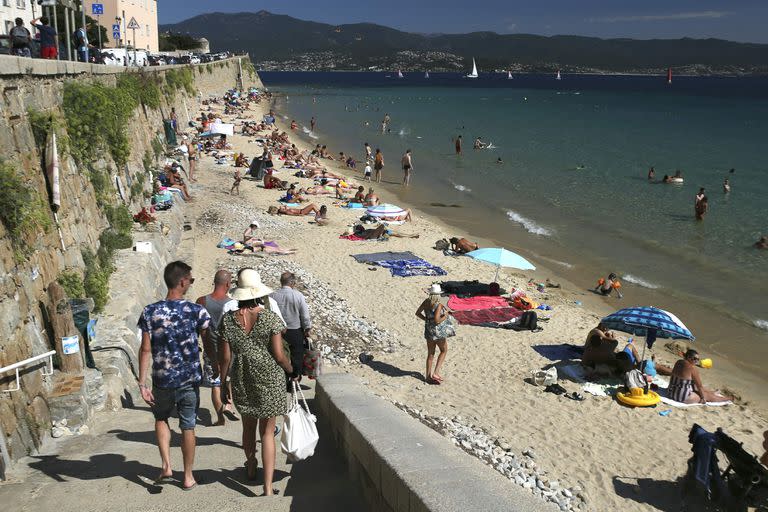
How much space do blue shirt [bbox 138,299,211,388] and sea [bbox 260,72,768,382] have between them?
10.5 metres

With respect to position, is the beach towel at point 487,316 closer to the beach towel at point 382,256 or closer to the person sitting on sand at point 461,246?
the beach towel at point 382,256

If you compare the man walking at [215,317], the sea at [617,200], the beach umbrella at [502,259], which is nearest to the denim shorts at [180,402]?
the man walking at [215,317]

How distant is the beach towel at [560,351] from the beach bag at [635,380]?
1.34 m

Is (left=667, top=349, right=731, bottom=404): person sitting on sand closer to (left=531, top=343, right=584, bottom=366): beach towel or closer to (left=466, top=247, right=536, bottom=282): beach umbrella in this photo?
(left=531, top=343, right=584, bottom=366): beach towel

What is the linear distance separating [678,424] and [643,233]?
45.6 feet

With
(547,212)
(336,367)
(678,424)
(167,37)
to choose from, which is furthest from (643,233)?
(167,37)

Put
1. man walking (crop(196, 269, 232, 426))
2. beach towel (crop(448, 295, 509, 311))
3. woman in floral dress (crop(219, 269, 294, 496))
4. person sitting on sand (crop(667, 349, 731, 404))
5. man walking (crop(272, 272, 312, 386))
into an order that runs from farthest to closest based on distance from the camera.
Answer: beach towel (crop(448, 295, 509, 311)), person sitting on sand (crop(667, 349, 731, 404)), man walking (crop(272, 272, 312, 386)), man walking (crop(196, 269, 232, 426)), woman in floral dress (crop(219, 269, 294, 496))

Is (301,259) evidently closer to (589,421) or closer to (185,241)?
(185,241)

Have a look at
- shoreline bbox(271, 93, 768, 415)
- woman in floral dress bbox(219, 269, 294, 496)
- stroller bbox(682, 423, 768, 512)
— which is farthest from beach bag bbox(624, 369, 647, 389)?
woman in floral dress bbox(219, 269, 294, 496)

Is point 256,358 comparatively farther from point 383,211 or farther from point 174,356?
point 383,211

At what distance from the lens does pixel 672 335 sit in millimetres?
9805

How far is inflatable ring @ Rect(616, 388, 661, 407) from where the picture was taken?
9.23 metres

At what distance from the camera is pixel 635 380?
9.54 meters

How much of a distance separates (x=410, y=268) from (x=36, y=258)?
9.51 metres
